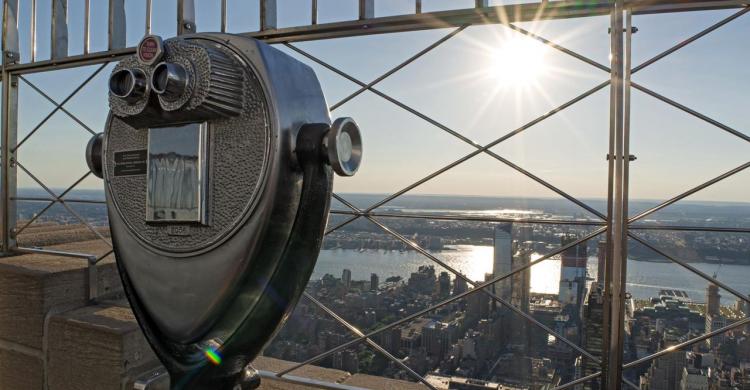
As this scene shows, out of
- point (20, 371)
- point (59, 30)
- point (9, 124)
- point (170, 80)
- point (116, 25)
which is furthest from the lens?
point (9, 124)

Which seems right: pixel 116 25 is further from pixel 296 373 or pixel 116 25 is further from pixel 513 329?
pixel 513 329

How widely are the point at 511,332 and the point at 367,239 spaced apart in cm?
52

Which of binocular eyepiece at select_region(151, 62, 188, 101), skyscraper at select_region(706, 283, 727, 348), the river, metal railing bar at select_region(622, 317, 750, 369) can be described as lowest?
metal railing bar at select_region(622, 317, 750, 369)

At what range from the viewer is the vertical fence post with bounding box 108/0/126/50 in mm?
1940

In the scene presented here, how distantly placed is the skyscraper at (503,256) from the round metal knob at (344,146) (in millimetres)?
757

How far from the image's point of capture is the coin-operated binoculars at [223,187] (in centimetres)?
83

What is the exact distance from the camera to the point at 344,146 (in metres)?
0.85

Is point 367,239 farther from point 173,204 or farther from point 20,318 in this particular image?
point 20,318

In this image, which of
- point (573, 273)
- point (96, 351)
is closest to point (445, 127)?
point (573, 273)

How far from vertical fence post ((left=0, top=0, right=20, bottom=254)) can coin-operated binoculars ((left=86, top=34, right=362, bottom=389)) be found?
5.60 ft

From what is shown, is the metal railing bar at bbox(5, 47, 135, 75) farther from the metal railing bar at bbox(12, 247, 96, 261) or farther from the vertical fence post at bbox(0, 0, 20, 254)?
the metal railing bar at bbox(12, 247, 96, 261)

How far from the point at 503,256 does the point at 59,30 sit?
6.08ft

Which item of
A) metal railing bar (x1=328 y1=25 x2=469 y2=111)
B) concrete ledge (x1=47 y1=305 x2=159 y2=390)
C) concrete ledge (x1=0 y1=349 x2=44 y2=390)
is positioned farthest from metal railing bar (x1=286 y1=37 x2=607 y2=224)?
concrete ledge (x1=0 y1=349 x2=44 y2=390)

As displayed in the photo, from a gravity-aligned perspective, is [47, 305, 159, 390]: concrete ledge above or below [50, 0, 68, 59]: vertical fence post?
below
